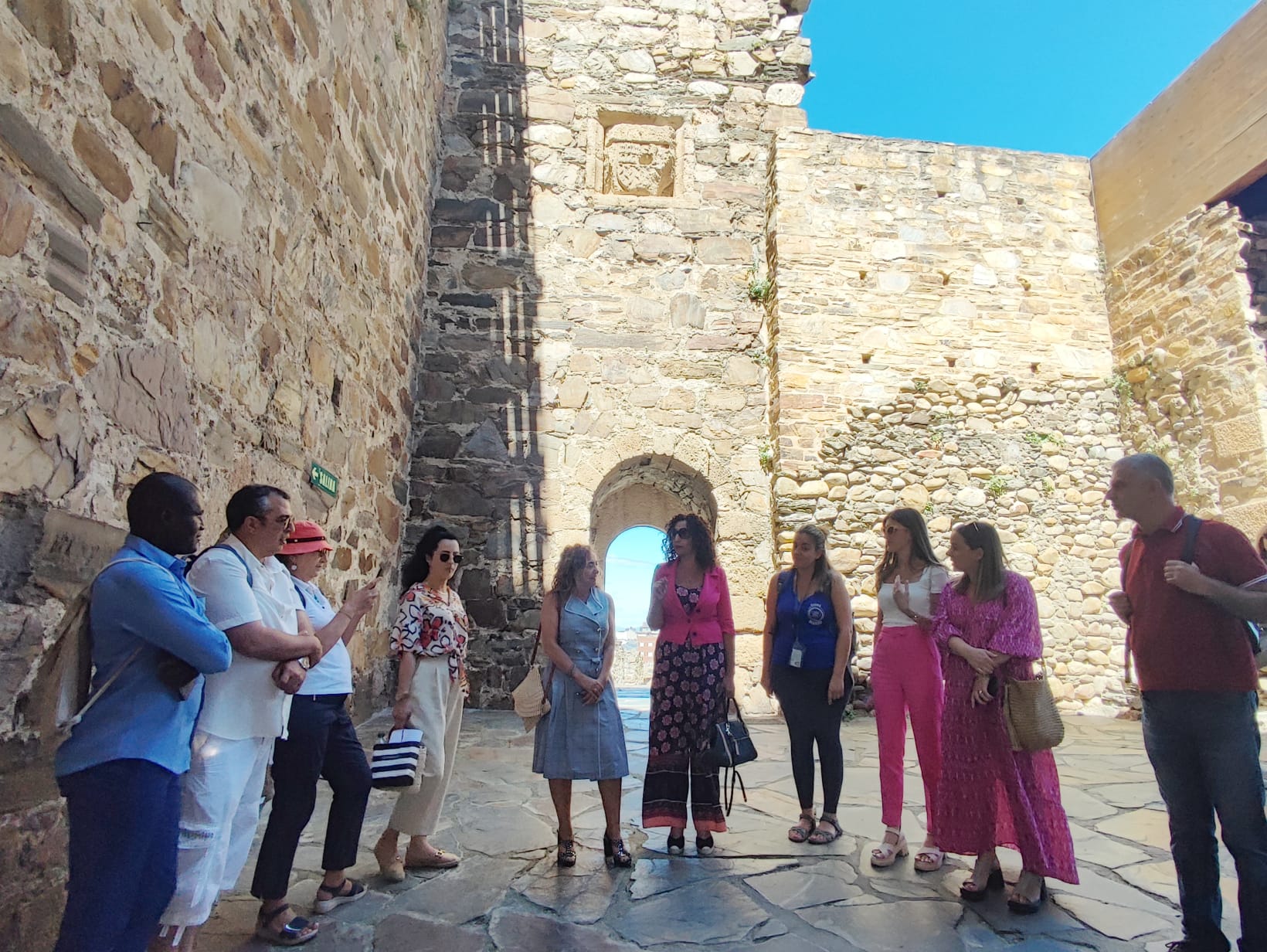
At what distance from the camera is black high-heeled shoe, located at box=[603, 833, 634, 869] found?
9.30ft

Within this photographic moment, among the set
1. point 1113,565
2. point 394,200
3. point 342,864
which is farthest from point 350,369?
point 1113,565

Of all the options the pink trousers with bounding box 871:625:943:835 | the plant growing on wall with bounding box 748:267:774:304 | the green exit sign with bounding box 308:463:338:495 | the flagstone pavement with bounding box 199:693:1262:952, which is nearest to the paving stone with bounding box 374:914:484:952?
the flagstone pavement with bounding box 199:693:1262:952

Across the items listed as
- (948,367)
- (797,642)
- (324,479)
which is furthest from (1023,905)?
(948,367)

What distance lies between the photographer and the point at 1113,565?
6.88m

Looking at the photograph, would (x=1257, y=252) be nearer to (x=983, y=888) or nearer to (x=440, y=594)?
(x=983, y=888)

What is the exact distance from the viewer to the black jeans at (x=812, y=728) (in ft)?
10.6

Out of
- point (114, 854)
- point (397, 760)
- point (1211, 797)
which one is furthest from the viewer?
point (397, 760)

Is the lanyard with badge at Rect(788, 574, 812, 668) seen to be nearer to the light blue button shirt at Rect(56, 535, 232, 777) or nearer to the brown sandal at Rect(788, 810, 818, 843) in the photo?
the brown sandal at Rect(788, 810, 818, 843)

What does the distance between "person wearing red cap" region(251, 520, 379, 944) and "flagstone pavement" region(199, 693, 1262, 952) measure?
141 mm

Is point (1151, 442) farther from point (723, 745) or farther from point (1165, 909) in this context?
point (723, 745)

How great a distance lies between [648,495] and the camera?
8.62 meters

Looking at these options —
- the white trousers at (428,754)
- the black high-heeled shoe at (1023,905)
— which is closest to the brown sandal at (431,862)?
the white trousers at (428,754)

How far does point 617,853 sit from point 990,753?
140 centimetres

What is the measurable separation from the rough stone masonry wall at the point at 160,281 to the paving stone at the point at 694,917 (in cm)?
160
